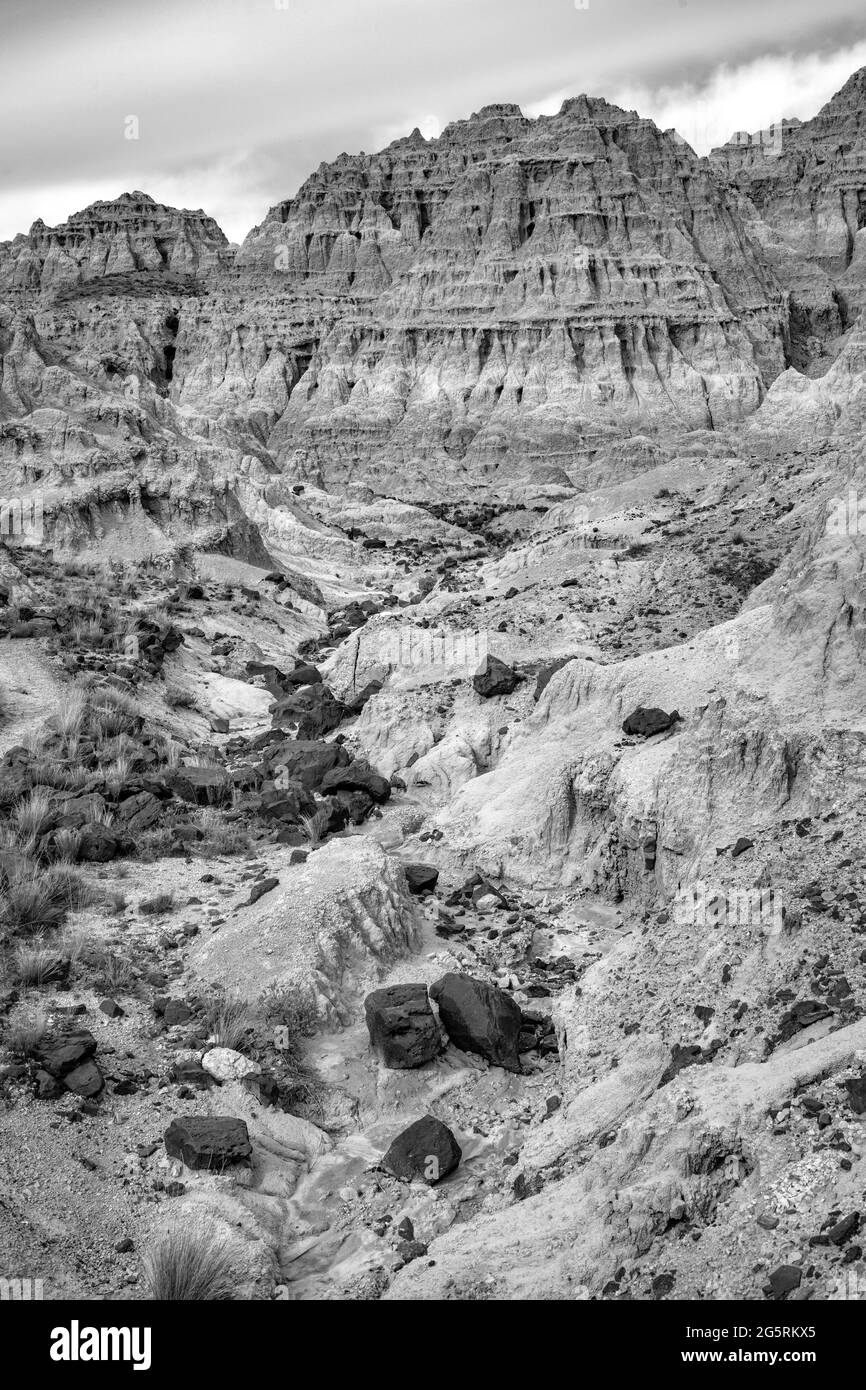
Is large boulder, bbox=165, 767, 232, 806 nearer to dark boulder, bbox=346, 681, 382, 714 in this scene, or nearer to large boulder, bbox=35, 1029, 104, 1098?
dark boulder, bbox=346, 681, 382, 714

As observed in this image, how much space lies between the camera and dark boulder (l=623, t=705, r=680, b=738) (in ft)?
51.5

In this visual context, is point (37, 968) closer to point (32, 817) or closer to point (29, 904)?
point (29, 904)

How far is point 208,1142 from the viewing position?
943 centimetres

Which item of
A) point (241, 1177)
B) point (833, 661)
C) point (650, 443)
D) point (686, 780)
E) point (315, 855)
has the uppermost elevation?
point (650, 443)

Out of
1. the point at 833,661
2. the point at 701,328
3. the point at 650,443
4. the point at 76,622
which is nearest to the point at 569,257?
the point at 701,328

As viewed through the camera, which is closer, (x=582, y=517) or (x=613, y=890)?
(x=613, y=890)

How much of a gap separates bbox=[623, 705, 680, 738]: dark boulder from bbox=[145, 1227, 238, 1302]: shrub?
9.05m

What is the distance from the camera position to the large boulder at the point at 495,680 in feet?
68.3

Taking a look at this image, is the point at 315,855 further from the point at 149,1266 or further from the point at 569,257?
the point at 569,257

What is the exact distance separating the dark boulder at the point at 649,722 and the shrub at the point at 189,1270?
9.05 metres

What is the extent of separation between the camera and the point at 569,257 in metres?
96.6

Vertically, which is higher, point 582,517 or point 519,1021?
point 582,517

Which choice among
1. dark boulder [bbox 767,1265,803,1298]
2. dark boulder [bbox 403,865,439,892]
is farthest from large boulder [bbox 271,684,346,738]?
dark boulder [bbox 767,1265,803,1298]

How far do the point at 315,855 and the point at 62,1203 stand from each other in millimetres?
6183
